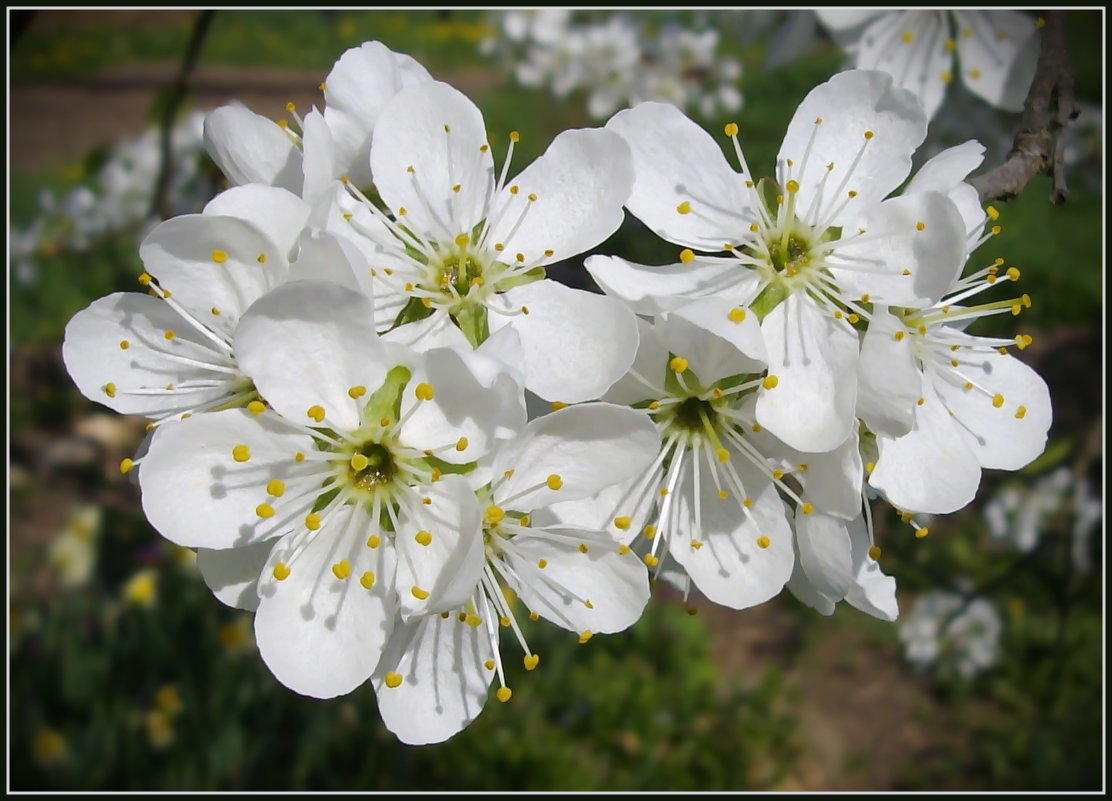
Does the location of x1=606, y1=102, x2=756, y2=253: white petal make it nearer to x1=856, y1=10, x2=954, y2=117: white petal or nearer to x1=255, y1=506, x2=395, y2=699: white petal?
x1=255, y1=506, x2=395, y2=699: white petal

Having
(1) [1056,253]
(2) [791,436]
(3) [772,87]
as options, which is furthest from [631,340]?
(1) [1056,253]

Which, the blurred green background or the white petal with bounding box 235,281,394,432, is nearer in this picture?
the white petal with bounding box 235,281,394,432

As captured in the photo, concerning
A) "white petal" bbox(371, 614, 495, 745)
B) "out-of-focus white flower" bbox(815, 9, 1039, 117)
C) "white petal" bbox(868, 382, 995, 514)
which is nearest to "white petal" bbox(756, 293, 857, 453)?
"white petal" bbox(868, 382, 995, 514)

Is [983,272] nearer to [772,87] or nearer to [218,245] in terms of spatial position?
[218,245]

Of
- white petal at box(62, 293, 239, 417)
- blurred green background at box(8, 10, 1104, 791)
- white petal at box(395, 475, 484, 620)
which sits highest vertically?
white petal at box(395, 475, 484, 620)

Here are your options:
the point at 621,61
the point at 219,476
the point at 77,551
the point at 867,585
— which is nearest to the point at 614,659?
the point at 77,551

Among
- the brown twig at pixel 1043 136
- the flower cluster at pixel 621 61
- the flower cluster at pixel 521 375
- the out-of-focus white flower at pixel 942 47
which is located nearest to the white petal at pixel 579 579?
the flower cluster at pixel 521 375

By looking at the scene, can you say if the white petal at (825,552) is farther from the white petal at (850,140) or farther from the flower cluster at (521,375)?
the white petal at (850,140)
